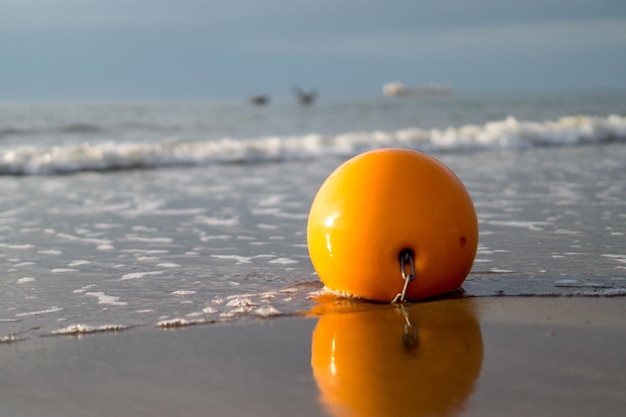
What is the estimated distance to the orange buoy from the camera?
16.1 feet

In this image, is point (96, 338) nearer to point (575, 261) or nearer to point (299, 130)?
point (575, 261)

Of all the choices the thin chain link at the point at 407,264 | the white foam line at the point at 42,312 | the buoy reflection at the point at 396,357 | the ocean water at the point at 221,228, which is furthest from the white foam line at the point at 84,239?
the thin chain link at the point at 407,264

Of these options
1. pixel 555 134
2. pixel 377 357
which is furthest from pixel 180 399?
pixel 555 134

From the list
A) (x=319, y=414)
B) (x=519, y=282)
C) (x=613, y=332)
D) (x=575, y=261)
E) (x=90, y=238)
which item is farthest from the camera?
(x=90, y=238)

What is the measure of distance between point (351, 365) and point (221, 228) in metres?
4.69

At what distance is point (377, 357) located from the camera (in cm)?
421

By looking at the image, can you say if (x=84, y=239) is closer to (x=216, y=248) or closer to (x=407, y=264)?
(x=216, y=248)

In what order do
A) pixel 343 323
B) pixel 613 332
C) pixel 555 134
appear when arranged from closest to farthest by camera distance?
pixel 613 332 < pixel 343 323 < pixel 555 134

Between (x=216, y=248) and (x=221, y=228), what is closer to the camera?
(x=216, y=248)

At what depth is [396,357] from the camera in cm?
421

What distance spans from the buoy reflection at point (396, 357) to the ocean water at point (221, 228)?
0.43 metres

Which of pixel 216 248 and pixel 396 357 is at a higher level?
pixel 216 248

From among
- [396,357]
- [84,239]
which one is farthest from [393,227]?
[84,239]

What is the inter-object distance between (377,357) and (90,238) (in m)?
4.65
